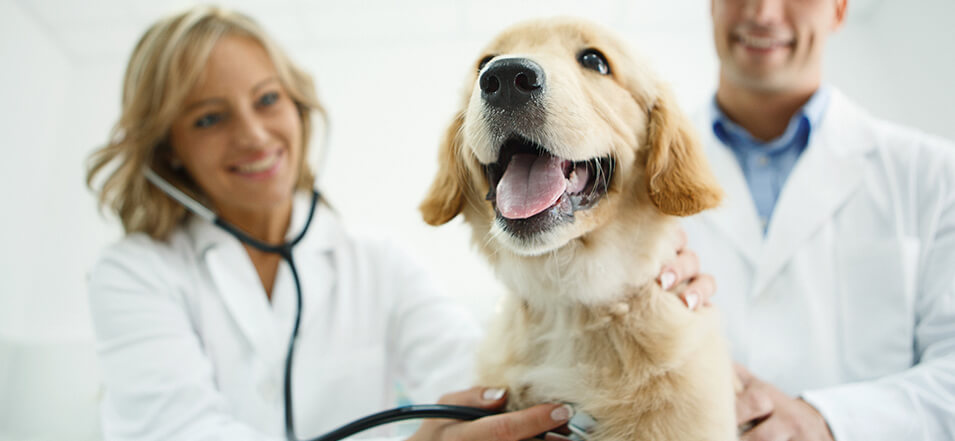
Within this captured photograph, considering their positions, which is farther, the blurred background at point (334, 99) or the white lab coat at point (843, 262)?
the blurred background at point (334, 99)

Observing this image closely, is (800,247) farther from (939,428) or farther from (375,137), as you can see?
(375,137)

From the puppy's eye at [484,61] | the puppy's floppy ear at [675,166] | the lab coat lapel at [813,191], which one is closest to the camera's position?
the puppy's floppy ear at [675,166]

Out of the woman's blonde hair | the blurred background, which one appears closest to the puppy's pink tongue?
the woman's blonde hair

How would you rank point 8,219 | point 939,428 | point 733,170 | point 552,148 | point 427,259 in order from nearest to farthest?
point 552,148
point 939,428
point 733,170
point 8,219
point 427,259

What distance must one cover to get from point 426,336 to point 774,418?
35.4 inches

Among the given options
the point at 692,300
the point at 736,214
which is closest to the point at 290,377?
the point at 692,300

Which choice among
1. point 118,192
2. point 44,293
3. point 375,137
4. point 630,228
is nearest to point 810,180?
point 630,228

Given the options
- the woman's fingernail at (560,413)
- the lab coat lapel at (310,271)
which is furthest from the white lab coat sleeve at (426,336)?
the woman's fingernail at (560,413)

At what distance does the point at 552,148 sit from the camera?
0.81 metres

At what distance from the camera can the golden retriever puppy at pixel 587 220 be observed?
32.4 inches

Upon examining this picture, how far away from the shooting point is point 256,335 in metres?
1.42

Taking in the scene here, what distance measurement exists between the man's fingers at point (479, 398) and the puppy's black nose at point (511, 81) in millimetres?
511

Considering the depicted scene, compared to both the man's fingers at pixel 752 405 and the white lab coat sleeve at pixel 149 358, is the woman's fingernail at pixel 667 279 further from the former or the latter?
the white lab coat sleeve at pixel 149 358

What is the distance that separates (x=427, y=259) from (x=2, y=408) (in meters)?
2.37
